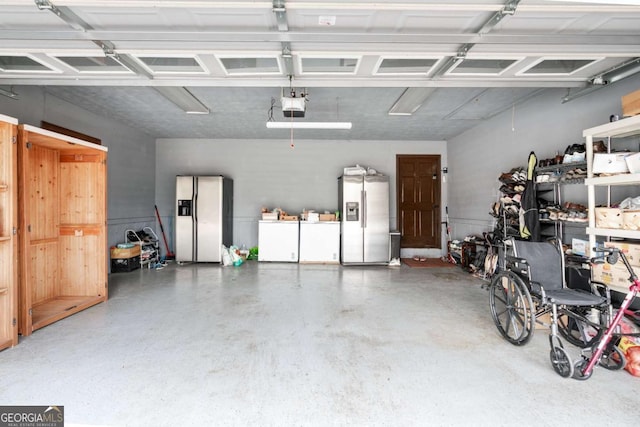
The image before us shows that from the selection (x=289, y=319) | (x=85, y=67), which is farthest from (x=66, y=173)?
(x=289, y=319)

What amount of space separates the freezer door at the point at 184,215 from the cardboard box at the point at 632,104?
7088 millimetres

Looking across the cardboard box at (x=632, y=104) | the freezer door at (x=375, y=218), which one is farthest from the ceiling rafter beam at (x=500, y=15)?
the freezer door at (x=375, y=218)

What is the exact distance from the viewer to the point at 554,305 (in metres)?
2.45

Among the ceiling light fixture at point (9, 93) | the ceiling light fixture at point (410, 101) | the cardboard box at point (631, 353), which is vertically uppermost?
the ceiling light fixture at point (410, 101)

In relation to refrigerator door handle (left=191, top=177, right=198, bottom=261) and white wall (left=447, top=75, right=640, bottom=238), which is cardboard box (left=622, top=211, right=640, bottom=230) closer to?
white wall (left=447, top=75, right=640, bottom=238)

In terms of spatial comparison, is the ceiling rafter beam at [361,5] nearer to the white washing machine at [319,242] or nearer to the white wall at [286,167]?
the white washing machine at [319,242]

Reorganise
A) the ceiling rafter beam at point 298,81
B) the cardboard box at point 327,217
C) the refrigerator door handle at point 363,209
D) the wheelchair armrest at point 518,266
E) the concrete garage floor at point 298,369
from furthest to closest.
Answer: the cardboard box at point 327,217
the refrigerator door handle at point 363,209
the ceiling rafter beam at point 298,81
the wheelchair armrest at point 518,266
the concrete garage floor at point 298,369

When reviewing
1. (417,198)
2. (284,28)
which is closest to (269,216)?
(417,198)

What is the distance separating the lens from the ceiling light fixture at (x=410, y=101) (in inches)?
170

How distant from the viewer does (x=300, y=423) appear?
182 centimetres

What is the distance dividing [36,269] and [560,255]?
6081mm

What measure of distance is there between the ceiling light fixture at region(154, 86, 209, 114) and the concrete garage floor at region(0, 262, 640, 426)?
301cm

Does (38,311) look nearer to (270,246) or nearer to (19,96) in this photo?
(19,96)

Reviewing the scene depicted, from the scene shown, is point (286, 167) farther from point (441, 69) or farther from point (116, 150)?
point (441, 69)
